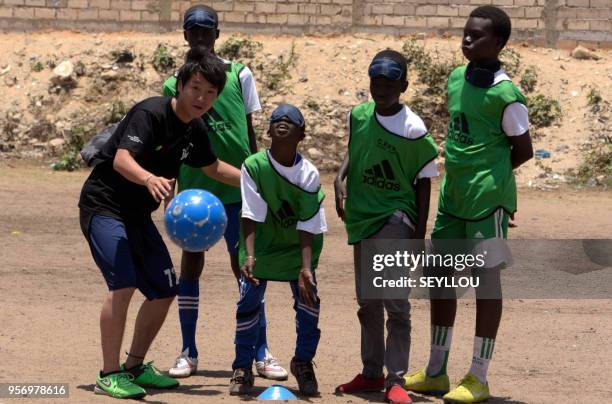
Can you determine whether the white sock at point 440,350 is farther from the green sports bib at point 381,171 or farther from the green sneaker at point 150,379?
the green sneaker at point 150,379

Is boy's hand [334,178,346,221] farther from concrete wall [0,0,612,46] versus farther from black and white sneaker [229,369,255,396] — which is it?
concrete wall [0,0,612,46]

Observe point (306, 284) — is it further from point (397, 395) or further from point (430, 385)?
point (430, 385)

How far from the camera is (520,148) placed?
6.71m

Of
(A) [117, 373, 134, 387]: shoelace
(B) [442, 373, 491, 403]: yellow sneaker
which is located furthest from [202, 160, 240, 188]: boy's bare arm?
(B) [442, 373, 491, 403]: yellow sneaker

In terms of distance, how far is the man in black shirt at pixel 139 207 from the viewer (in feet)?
21.5

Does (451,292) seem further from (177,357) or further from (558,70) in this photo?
(558,70)

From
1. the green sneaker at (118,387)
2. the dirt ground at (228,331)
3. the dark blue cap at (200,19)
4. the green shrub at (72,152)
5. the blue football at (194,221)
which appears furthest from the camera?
the green shrub at (72,152)

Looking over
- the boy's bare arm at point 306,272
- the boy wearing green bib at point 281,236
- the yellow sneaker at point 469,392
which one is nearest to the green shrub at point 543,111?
the yellow sneaker at point 469,392

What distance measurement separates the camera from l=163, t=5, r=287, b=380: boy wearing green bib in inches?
297

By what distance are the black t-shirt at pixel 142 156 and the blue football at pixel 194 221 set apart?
1.12 feet

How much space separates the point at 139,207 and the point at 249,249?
0.72m

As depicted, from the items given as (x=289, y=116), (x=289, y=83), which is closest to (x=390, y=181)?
(x=289, y=116)

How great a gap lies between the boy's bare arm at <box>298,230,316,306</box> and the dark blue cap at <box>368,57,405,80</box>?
1.02 m

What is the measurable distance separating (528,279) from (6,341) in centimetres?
549
